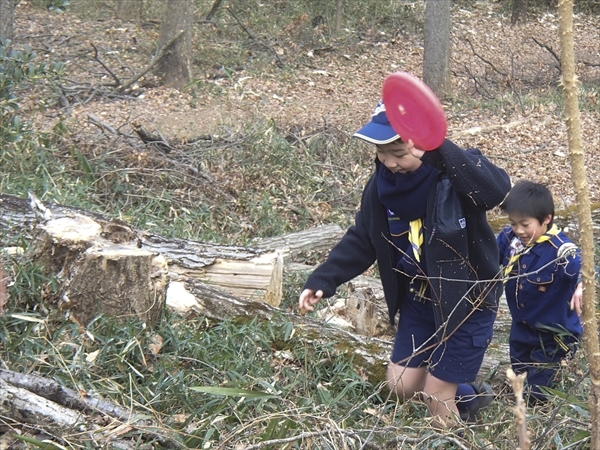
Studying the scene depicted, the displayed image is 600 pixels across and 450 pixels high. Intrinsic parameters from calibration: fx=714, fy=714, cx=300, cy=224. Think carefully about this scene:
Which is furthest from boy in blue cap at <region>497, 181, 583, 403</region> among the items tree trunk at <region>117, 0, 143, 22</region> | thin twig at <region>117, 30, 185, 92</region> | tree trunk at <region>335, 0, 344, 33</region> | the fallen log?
tree trunk at <region>117, 0, 143, 22</region>

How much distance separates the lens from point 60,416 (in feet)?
8.92

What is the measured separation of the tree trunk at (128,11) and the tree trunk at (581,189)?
40.0 feet

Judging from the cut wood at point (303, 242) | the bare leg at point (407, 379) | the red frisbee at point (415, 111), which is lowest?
the cut wood at point (303, 242)

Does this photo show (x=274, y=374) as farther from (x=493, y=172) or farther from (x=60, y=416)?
(x=493, y=172)

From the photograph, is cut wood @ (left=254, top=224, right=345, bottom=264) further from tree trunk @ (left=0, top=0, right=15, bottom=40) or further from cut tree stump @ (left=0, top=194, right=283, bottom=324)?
tree trunk @ (left=0, top=0, right=15, bottom=40)

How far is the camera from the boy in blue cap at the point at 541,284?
12.3 feet

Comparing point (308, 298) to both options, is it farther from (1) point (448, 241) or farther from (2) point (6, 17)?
(2) point (6, 17)

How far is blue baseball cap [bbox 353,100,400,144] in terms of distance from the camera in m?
3.02

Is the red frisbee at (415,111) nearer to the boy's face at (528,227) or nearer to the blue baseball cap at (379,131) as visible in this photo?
the blue baseball cap at (379,131)

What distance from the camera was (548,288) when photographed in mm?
3842

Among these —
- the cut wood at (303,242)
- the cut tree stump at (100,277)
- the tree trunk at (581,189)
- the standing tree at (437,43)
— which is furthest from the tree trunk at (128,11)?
the tree trunk at (581,189)

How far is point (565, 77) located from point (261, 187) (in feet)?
17.7

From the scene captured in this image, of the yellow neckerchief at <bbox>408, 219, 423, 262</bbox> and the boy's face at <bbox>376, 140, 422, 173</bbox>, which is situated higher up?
the boy's face at <bbox>376, 140, 422, 173</bbox>

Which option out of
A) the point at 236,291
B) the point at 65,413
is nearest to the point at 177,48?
the point at 236,291
